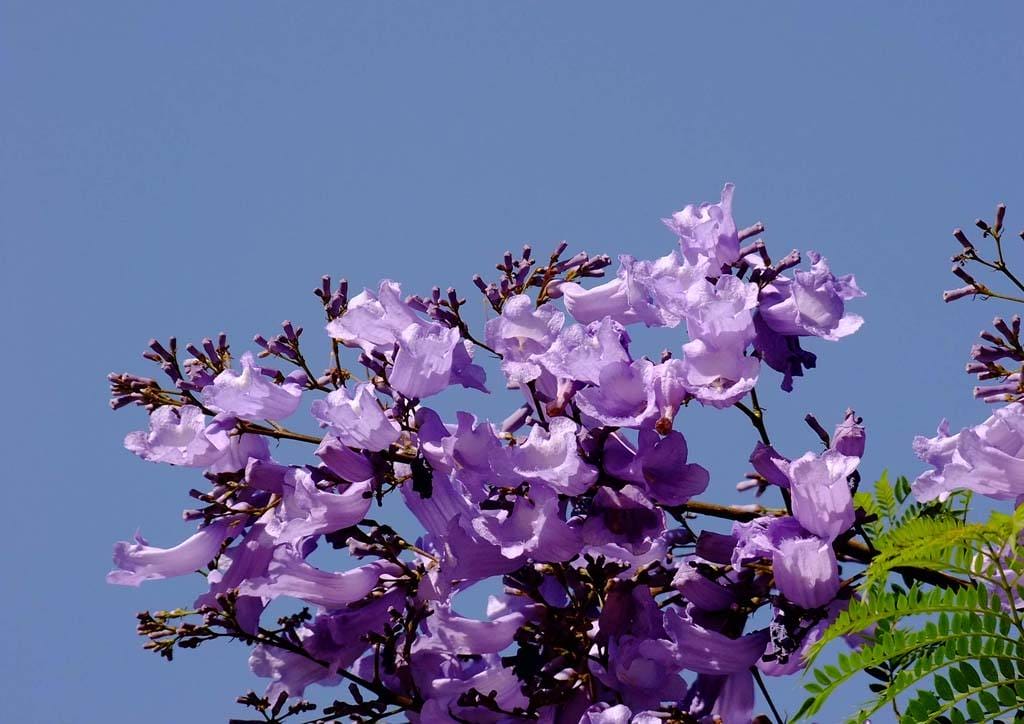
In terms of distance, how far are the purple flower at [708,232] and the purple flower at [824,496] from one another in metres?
0.68

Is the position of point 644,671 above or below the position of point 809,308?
below

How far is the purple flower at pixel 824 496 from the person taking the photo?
284 cm

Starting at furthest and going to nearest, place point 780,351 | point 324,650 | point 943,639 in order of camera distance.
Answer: point 324,650, point 780,351, point 943,639

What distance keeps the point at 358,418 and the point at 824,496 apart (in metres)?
1.06

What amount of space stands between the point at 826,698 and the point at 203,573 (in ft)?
5.55

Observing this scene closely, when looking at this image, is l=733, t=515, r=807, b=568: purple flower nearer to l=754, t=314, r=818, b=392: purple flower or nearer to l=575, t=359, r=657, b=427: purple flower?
l=575, t=359, r=657, b=427: purple flower

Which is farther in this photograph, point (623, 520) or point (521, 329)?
point (521, 329)

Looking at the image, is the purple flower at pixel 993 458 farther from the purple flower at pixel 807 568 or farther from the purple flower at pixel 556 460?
the purple flower at pixel 556 460

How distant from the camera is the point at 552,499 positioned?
296 cm

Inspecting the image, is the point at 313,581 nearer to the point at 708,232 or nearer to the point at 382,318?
the point at 382,318

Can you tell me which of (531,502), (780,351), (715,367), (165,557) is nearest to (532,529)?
(531,502)

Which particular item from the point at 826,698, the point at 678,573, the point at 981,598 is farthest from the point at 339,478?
the point at 981,598

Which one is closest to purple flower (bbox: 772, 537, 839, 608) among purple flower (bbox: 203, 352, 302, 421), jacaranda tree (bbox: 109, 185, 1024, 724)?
jacaranda tree (bbox: 109, 185, 1024, 724)

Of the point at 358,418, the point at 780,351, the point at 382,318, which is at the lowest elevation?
the point at 358,418
